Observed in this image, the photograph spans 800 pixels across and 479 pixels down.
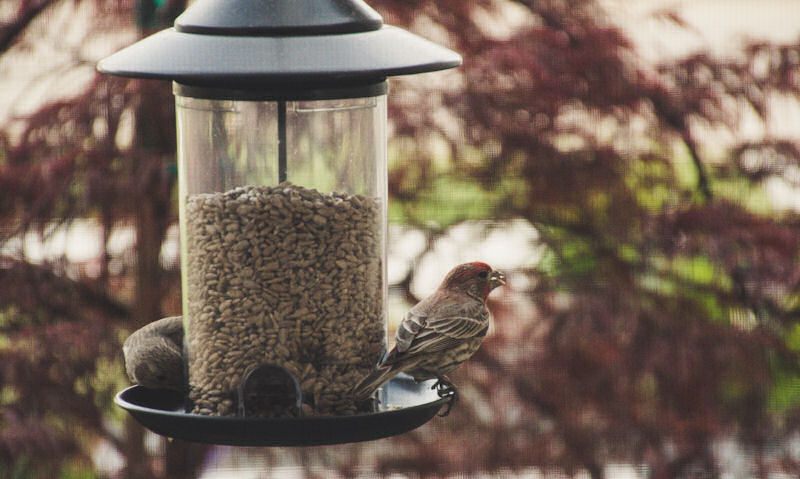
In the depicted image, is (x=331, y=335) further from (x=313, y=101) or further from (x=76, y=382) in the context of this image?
(x=76, y=382)

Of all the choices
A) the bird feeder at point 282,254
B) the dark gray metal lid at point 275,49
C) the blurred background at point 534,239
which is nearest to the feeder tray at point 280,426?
the bird feeder at point 282,254

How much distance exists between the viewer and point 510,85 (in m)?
4.33

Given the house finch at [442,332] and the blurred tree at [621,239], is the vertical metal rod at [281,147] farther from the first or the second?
the blurred tree at [621,239]

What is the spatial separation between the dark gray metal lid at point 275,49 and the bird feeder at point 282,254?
1 centimetres

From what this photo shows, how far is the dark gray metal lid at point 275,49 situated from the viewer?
2.24 m

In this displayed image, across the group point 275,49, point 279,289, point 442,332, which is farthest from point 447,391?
point 275,49

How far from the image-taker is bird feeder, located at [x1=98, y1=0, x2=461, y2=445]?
249cm

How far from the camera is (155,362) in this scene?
2.87m

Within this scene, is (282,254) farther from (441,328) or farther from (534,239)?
(534,239)

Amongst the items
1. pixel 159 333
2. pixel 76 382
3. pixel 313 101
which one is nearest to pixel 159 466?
pixel 76 382

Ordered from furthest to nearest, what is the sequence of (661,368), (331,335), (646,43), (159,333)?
(646,43) → (661,368) → (159,333) → (331,335)

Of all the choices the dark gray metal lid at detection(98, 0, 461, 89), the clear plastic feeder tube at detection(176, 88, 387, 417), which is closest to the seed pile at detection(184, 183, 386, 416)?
the clear plastic feeder tube at detection(176, 88, 387, 417)

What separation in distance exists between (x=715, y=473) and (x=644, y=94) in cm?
156

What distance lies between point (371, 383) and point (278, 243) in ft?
1.37
